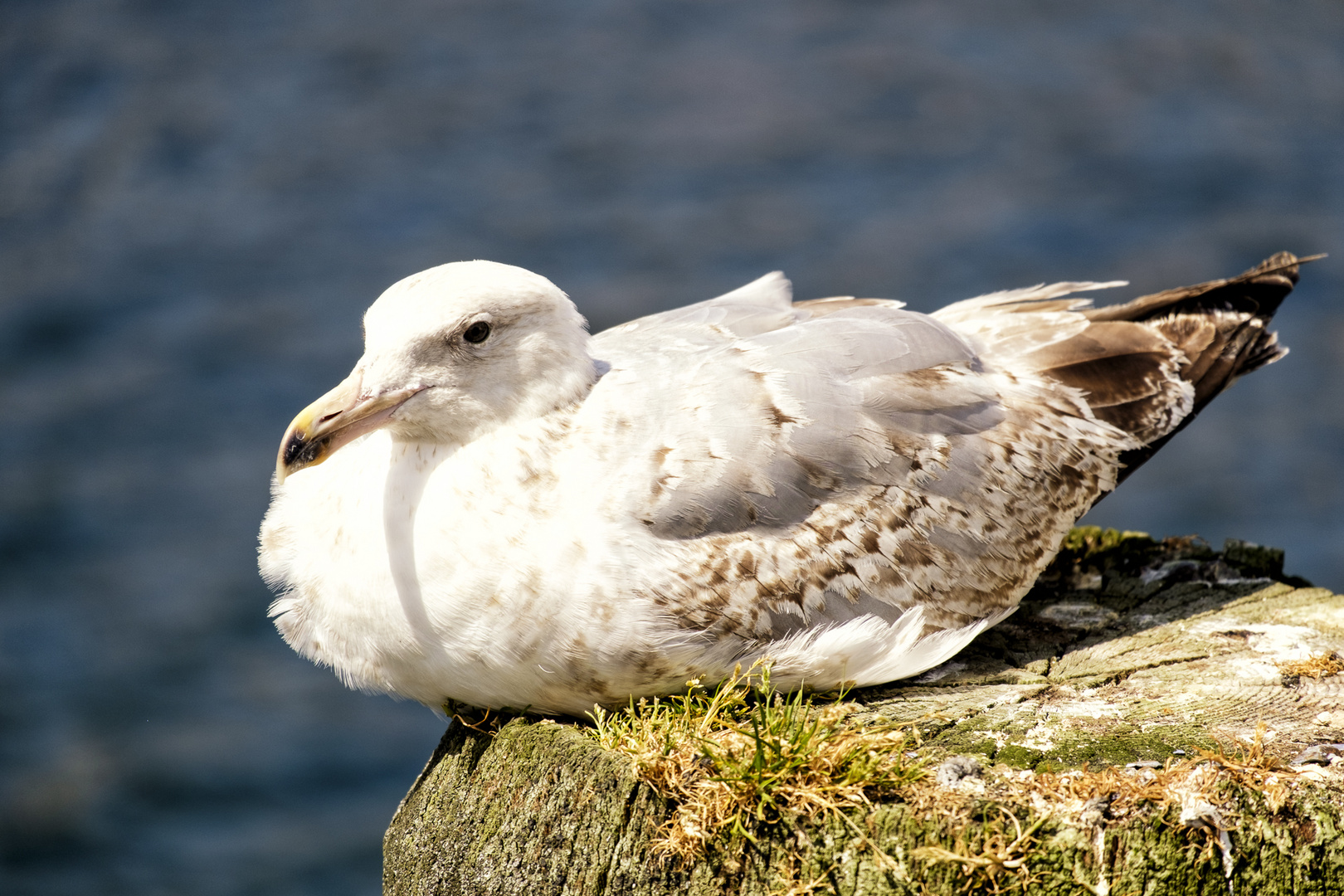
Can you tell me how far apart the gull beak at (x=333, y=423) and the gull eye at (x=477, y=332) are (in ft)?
0.98

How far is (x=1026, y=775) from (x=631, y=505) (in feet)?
5.00

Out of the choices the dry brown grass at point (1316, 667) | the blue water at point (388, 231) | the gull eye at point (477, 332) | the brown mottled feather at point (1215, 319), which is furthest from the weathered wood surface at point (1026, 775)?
the blue water at point (388, 231)

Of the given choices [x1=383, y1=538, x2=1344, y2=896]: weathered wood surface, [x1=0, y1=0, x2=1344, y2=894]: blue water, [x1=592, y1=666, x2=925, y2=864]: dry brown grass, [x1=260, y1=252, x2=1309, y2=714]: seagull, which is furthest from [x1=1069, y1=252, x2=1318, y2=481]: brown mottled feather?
[x1=0, y1=0, x2=1344, y2=894]: blue water

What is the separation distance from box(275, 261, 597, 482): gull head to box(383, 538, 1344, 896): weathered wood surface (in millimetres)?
1100

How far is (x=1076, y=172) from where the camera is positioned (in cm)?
1370

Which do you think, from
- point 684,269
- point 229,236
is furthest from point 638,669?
point 229,236

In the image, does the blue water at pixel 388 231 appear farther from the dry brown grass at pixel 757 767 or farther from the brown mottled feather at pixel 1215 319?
the dry brown grass at pixel 757 767

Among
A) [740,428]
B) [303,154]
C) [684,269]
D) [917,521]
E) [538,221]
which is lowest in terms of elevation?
[917,521]

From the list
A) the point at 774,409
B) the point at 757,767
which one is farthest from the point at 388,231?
the point at 757,767

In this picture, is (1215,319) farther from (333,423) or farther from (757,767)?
(333,423)

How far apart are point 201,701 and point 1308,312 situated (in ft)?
34.3

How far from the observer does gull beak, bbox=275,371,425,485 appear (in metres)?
4.28

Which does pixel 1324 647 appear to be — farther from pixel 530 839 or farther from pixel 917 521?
pixel 530 839

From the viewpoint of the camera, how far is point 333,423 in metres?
4.30
